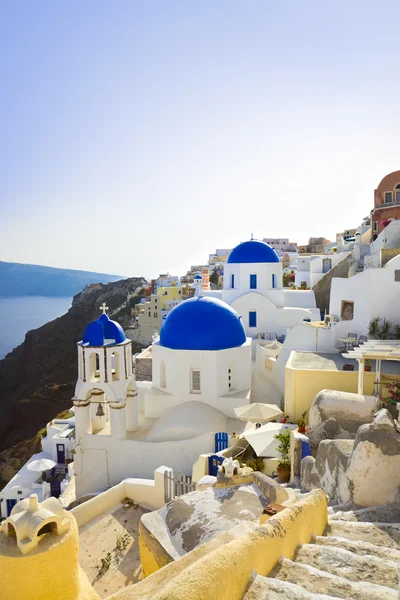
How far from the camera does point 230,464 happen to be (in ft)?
21.6

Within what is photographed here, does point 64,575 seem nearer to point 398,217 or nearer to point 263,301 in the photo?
point 263,301

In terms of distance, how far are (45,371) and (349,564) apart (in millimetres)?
54572

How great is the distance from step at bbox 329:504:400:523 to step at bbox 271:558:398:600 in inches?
74.0

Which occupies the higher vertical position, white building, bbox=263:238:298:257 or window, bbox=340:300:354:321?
white building, bbox=263:238:298:257

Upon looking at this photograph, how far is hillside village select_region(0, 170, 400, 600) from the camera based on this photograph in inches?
114

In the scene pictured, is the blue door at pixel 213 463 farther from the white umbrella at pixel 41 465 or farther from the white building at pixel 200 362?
the white umbrella at pixel 41 465

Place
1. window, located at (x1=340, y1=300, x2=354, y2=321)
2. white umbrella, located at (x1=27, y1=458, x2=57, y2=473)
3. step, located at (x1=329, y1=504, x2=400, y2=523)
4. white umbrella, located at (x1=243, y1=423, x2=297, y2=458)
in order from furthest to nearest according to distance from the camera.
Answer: white umbrella, located at (x1=27, y1=458, x2=57, y2=473) < window, located at (x1=340, y1=300, x2=354, y2=321) < white umbrella, located at (x1=243, y1=423, x2=297, y2=458) < step, located at (x1=329, y1=504, x2=400, y2=523)

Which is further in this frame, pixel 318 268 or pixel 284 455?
pixel 318 268

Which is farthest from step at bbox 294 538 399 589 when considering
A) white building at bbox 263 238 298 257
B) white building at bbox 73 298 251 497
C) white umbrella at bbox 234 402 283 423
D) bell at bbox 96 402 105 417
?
white building at bbox 263 238 298 257

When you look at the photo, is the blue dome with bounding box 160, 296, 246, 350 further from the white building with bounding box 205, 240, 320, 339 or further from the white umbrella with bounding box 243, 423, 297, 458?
the white building with bounding box 205, 240, 320, 339

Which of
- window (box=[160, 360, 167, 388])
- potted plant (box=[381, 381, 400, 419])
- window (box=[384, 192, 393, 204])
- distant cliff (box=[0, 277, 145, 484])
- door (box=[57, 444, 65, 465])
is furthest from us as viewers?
distant cliff (box=[0, 277, 145, 484])

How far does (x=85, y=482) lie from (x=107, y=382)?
3049 millimetres

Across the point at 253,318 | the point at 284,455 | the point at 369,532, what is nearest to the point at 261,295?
the point at 253,318

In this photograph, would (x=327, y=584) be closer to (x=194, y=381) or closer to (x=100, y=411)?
(x=194, y=381)
